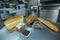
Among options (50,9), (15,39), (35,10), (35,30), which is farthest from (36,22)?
(50,9)

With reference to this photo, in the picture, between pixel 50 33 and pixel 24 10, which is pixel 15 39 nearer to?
pixel 50 33

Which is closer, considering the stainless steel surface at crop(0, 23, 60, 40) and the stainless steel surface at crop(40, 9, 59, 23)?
the stainless steel surface at crop(0, 23, 60, 40)

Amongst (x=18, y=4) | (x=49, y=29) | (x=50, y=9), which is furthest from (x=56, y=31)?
(x=50, y=9)

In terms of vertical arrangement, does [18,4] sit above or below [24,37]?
above

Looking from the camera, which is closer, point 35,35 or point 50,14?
point 35,35

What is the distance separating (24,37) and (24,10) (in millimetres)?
698

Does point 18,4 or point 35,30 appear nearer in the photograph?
point 35,30

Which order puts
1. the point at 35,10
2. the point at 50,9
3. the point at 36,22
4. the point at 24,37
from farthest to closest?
the point at 50,9 < the point at 35,10 < the point at 36,22 < the point at 24,37

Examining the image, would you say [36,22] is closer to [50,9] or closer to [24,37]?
[24,37]

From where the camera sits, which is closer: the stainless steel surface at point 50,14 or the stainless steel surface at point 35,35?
the stainless steel surface at point 35,35

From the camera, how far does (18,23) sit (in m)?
0.76

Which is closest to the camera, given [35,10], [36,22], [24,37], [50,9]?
[24,37]

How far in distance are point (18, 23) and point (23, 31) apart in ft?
0.29

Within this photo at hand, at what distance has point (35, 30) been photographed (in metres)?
0.74
